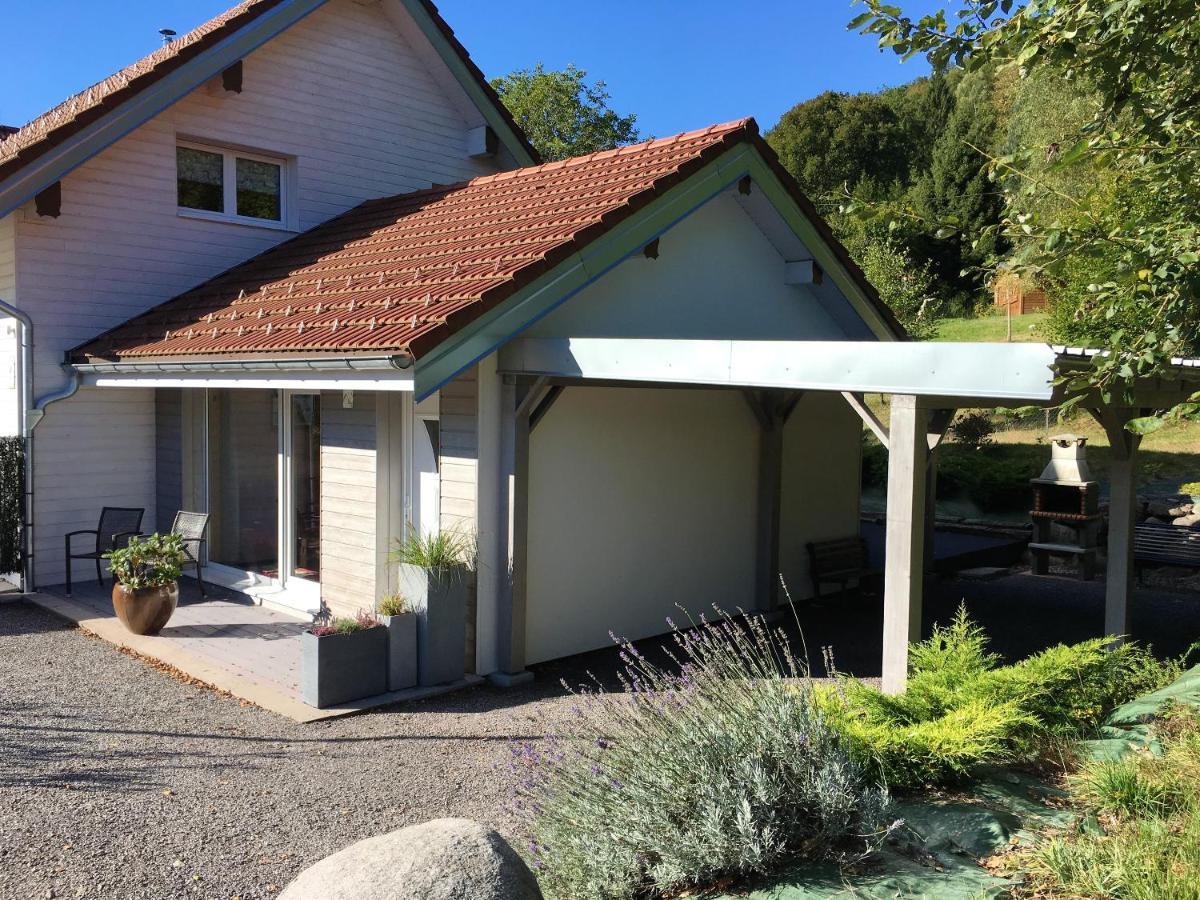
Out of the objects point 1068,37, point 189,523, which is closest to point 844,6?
point 1068,37

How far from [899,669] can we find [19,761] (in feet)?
17.6

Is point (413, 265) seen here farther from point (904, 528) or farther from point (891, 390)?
point (904, 528)

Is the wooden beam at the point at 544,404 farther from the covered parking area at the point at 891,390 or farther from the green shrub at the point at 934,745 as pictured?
the green shrub at the point at 934,745

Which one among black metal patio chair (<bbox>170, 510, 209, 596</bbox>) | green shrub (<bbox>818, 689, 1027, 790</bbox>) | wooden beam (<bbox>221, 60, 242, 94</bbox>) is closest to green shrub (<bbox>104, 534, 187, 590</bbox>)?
black metal patio chair (<bbox>170, 510, 209, 596</bbox>)

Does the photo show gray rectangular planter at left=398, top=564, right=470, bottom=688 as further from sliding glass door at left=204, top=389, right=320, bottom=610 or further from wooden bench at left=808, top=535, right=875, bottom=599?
wooden bench at left=808, top=535, right=875, bottom=599

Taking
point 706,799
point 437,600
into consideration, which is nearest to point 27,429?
point 437,600

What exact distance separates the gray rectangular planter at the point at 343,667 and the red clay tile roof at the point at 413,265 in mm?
2085

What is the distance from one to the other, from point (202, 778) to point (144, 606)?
3.51m

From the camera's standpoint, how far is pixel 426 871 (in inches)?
131

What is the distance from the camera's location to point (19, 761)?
605 centimetres

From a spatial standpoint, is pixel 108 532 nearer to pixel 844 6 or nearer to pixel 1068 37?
pixel 844 6

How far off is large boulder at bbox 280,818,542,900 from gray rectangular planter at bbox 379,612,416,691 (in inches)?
152

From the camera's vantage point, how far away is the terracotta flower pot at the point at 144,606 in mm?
8898

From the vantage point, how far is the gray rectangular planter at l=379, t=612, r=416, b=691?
7434 millimetres
